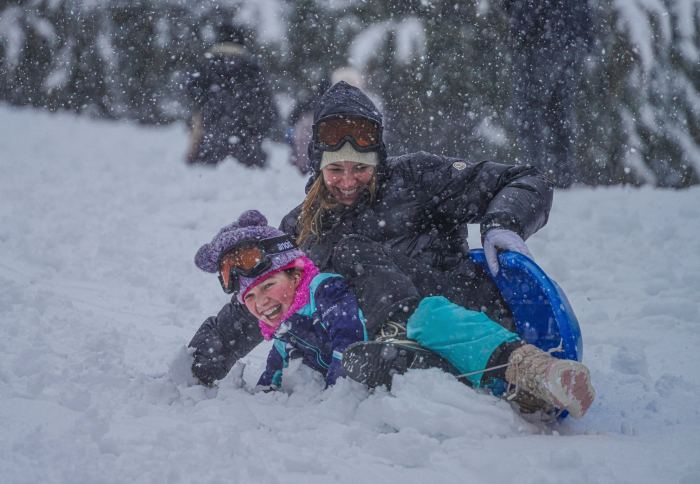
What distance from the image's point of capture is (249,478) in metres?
1.31

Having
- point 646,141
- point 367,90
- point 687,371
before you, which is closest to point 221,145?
point 367,90

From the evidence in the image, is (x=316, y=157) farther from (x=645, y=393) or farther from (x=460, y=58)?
(x=460, y=58)

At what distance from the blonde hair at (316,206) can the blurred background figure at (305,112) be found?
4.54 m

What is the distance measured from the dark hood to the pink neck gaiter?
1.57ft

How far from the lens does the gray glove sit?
2107 millimetres

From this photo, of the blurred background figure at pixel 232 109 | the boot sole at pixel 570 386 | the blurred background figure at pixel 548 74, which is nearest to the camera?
the boot sole at pixel 570 386

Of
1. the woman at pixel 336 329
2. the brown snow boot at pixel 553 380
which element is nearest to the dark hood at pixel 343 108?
the woman at pixel 336 329

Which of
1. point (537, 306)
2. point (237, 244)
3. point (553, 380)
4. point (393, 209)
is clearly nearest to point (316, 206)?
point (393, 209)

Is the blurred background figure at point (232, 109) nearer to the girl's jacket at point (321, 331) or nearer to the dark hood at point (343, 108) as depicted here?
the dark hood at point (343, 108)

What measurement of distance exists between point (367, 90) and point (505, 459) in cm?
620

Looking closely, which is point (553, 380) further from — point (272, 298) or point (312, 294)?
point (272, 298)

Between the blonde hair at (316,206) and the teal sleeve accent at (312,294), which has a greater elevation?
the blonde hair at (316,206)

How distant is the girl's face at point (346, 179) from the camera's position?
8.07 ft

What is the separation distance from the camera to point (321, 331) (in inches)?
86.0
